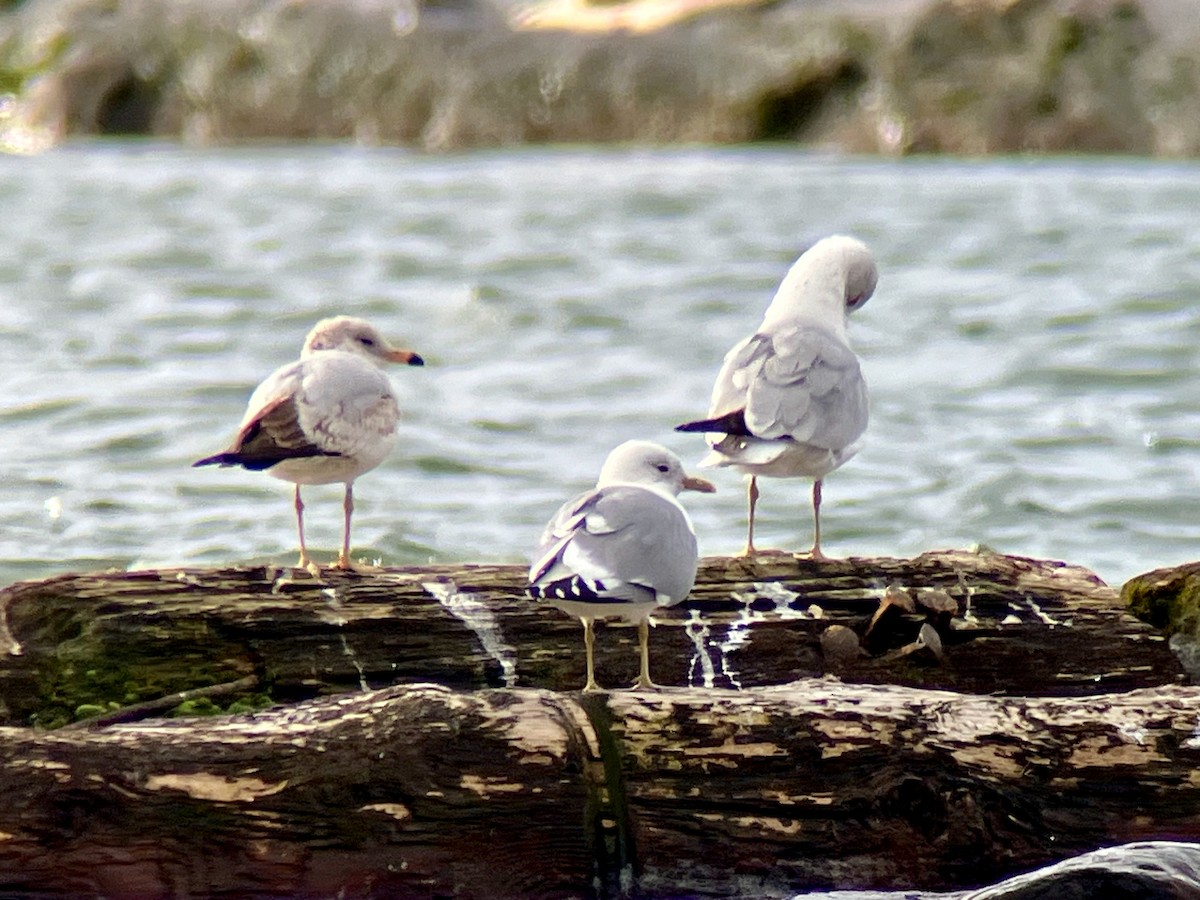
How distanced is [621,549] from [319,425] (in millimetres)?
1293

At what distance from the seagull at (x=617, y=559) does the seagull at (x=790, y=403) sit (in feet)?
1.73

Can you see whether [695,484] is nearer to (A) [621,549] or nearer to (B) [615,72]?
(A) [621,549]

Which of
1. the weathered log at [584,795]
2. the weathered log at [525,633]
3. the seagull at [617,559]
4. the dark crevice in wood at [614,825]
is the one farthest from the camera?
the weathered log at [525,633]

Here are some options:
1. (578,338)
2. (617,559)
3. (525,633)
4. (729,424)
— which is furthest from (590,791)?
(578,338)

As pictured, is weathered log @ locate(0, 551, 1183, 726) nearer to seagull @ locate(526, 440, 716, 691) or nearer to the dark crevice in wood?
seagull @ locate(526, 440, 716, 691)

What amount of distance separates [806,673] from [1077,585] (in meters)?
0.72

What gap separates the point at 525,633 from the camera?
4688 mm

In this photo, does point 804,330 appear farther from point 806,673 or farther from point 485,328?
point 485,328

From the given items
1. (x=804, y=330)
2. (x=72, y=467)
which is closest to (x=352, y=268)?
(x=72, y=467)

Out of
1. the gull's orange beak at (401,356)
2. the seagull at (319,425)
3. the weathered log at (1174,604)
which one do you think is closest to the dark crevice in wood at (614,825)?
the seagull at (319,425)

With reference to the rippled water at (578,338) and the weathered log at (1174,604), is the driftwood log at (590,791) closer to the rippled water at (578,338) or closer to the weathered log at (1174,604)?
the weathered log at (1174,604)

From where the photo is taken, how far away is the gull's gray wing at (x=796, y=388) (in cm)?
511

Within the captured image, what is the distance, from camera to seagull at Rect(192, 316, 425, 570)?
5.18m

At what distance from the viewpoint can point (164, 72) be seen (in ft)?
95.7
